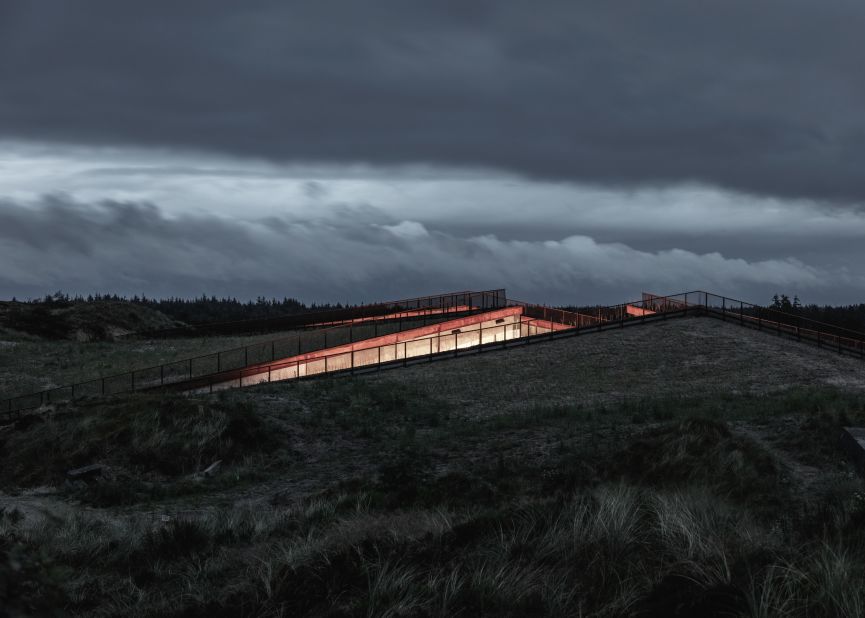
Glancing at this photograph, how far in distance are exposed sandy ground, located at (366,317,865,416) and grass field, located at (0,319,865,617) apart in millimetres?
338

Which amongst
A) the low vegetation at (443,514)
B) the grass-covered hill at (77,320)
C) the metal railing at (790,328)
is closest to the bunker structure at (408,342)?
the metal railing at (790,328)

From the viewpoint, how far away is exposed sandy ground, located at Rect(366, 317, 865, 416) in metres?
30.0

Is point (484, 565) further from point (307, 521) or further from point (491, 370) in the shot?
point (491, 370)

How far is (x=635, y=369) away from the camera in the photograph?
34.9 m

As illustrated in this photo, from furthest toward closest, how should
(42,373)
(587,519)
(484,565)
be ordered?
(42,373) < (587,519) < (484,565)

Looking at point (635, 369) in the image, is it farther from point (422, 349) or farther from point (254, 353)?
point (254, 353)

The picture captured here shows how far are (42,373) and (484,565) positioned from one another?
148 ft

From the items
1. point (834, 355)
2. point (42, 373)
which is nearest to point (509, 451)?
point (834, 355)

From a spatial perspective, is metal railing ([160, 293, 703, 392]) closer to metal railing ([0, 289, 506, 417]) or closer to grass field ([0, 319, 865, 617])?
metal railing ([0, 289, 506, 417])

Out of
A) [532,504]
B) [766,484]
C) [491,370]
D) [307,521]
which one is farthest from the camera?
[491,370]

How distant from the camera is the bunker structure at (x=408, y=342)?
125 ft

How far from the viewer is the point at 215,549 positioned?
9.44 m

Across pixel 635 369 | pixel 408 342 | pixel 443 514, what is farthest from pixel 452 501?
pixel 408 342

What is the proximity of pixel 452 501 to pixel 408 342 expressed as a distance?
30671 mm
